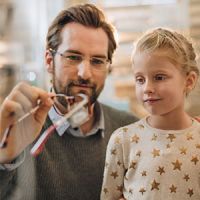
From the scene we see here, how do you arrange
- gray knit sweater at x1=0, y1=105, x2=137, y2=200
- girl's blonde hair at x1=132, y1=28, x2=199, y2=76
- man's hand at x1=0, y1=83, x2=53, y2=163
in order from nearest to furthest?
man's hand at x1=0, y1=83, x2=53, y2=163, girl's blonde hair at x1=132, y1=28, x2=199, y2=76, gray knit sweater at x1=0, y1=105, x2=137, y2=200

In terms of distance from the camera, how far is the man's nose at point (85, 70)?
2.67 feet

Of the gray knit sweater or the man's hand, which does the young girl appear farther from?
the man's hand

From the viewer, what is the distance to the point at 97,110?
982 mm

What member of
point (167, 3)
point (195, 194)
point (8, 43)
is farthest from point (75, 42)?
point (195, 194)

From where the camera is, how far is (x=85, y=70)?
812mm

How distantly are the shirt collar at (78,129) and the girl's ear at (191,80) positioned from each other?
240 mm

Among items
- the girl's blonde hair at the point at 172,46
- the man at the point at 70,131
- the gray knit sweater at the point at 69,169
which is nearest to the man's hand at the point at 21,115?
the man at the point at 70,131

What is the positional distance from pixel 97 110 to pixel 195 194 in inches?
13.3

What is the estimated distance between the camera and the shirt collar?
2.49 ft

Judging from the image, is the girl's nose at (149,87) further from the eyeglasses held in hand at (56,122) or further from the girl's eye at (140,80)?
the eyeglasses held in hand at (56,122)

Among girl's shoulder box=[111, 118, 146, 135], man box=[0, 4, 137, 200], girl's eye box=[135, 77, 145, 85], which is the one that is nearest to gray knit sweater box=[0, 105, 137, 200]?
man box=[0, 4, 137, 200]

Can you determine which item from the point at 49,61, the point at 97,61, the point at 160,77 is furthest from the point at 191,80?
the point at 49,61

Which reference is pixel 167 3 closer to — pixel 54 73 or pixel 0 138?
pixel 54 73

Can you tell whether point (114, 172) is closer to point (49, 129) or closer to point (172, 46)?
point (49, 129)
